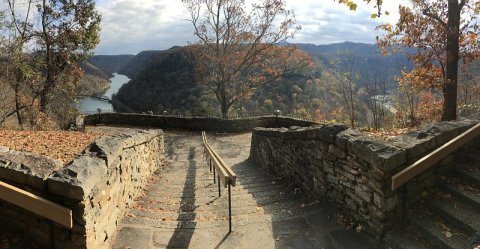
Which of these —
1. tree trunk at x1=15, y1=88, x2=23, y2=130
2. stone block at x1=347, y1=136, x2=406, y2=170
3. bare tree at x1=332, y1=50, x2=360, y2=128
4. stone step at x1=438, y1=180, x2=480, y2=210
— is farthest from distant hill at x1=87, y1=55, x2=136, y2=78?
stone step at x1=438, y1=180, x2=480, y2=210

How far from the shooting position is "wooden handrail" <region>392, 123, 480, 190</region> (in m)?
4.26

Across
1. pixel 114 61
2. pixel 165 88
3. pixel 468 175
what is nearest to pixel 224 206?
pixel 468 175

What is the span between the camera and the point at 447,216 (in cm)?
451

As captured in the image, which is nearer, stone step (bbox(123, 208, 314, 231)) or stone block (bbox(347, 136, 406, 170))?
stone block (bbox(347, 136, 406, 170))

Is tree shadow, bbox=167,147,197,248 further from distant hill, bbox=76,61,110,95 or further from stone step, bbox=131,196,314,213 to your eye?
distant hill, bbox=76,61,110,95

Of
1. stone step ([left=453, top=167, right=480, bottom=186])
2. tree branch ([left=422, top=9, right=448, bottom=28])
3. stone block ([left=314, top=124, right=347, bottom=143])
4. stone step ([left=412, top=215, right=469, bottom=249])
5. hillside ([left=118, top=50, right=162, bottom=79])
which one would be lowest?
stone step ([left=412, top=215, right=469, bottom=249])

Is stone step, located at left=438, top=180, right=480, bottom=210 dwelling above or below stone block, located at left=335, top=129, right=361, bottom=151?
below

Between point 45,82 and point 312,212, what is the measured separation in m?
17.1

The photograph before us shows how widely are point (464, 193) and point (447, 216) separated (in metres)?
0.49

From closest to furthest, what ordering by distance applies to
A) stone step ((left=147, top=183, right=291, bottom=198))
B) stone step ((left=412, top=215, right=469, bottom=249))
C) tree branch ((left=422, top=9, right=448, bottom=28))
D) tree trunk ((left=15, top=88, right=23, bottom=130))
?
stone step ((left=412, top=215, right=469, bottom=249)) < stone step ((left=147, top=183, right=291, bottom=198)) < tree branch ((left=422, top=9, right=448, bottom=28)) < tree trunk ((left=15, top=88, right=23, bottom=130))

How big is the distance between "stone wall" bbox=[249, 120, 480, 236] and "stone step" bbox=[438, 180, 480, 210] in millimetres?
193

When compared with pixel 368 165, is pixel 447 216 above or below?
below

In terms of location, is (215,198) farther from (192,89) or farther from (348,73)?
(192,89)

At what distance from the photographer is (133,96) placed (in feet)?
181
